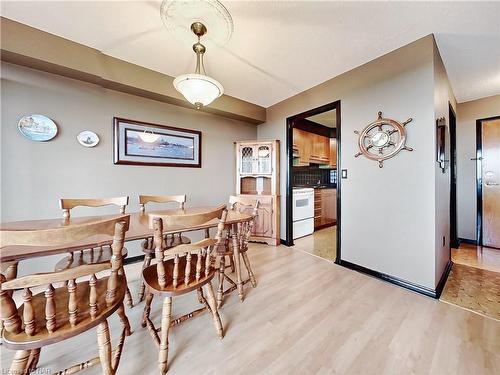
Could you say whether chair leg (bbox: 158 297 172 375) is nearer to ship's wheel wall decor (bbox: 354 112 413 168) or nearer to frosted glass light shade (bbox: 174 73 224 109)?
frosted glass light shade (bbox: 174 73 224 109)

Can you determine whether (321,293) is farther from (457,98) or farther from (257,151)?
(457,98)

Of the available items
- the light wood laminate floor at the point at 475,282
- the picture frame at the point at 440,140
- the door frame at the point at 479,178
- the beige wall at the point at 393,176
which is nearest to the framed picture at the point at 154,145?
the beige wall at the point at 393,176

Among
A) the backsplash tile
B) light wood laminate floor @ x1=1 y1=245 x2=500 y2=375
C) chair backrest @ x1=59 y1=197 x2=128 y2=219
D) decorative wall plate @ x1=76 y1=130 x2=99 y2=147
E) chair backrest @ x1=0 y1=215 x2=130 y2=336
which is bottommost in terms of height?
light wood laminate floor @ x1=1 y1=245 x2=500 y2=375

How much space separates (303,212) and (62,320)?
3498mm

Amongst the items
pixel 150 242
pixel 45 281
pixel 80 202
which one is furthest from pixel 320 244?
pixel 45 281

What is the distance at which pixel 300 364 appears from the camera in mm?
1181

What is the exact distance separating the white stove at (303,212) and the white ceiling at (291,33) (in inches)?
77.7

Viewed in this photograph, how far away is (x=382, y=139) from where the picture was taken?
2.14 metres

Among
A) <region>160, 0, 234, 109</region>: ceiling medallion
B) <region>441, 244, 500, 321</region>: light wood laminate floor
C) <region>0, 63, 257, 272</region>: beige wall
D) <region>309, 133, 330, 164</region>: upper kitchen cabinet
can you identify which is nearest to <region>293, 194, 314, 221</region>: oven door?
<region>309, 133, 330, 164</region>: upper kitchen cabinet

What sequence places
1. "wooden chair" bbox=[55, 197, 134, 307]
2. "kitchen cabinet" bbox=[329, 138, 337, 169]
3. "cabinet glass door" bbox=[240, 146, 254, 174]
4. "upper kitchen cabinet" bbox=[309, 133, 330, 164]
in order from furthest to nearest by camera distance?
1. "kitchen cabinet" bbox=[329, 138, 337, 169]
2. "upper kitchen cabinet" bbox=[309, 133, 330, 164]
3. "cabinet glass door" bbox=[240, 146, 254, 174]
4. "wooden chair" bbox=[55, 197, 134, 307]

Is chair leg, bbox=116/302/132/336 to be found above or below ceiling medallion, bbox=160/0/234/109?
below

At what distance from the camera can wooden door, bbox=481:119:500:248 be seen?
10.2 feet

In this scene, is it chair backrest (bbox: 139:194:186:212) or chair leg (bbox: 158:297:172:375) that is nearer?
chair leg (bbox: 158:297:172:375)

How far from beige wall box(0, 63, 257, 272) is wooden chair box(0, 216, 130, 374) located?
63.3 inches
